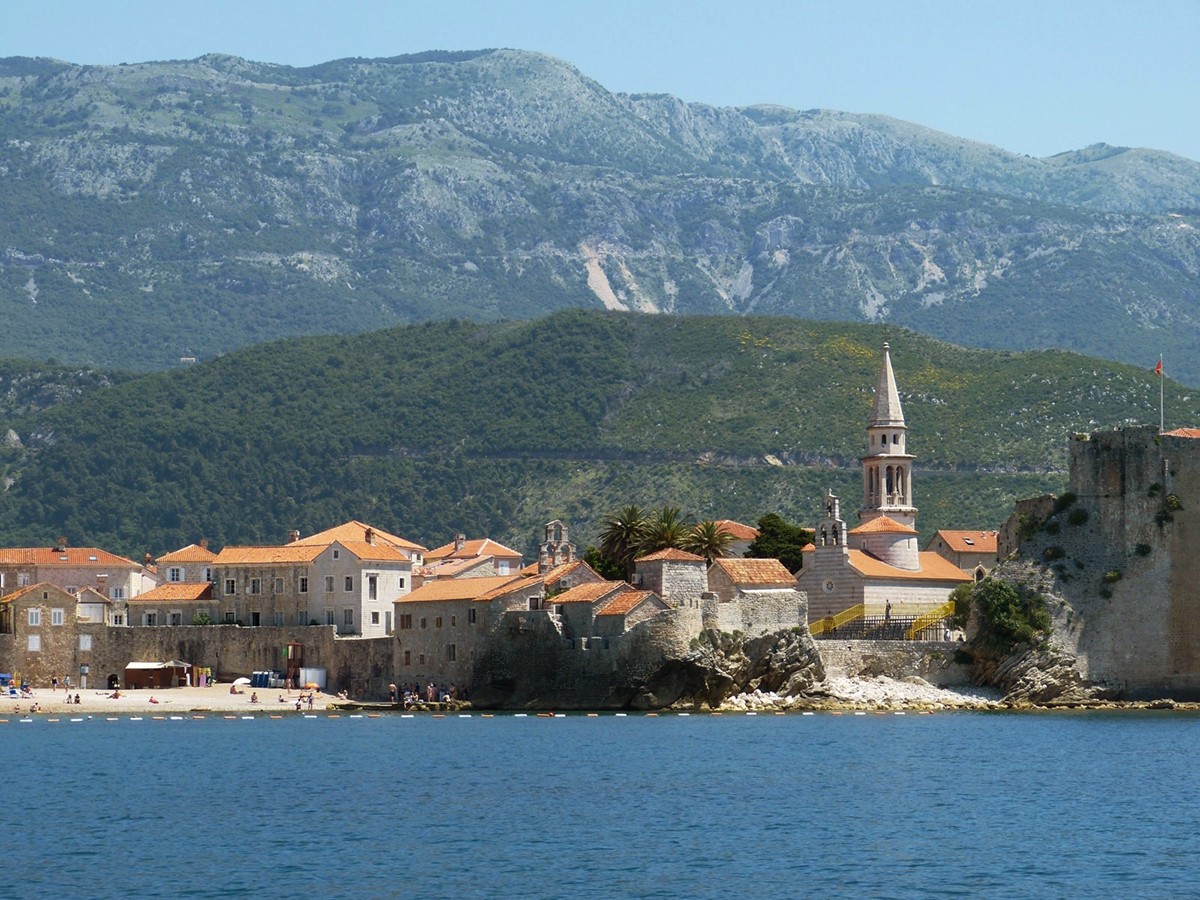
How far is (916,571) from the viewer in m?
95.8

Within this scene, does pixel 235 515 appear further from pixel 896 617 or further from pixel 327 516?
pixel 896 617

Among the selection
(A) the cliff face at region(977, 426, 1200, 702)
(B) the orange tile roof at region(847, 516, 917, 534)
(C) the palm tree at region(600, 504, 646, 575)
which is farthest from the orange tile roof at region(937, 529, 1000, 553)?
(A) the cliff face at region(977, 426, 1200, 702)

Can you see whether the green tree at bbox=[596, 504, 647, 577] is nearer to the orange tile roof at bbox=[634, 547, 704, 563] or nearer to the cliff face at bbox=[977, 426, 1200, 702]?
the orange tile roof at bbox=[634, 547, 704, 563]

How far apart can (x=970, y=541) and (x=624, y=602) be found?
3149 centimetres

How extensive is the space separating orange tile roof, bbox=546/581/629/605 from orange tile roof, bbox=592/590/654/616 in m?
0.39

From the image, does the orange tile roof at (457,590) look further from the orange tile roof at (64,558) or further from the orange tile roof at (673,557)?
the orange tile roof at (64,558)

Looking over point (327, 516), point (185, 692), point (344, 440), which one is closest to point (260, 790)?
point (185, 692)

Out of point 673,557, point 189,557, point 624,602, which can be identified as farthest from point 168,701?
point 189,557

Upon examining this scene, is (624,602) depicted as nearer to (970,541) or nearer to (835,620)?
(835,620)

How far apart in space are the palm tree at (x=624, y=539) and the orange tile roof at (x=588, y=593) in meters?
Answer: 7.77

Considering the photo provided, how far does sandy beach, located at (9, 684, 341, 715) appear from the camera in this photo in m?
87.4

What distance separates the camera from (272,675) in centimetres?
9556

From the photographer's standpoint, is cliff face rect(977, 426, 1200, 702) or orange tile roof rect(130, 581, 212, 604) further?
orange tile roof rect(130, 581, 212, 604)

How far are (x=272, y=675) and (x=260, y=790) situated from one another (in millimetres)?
36393
